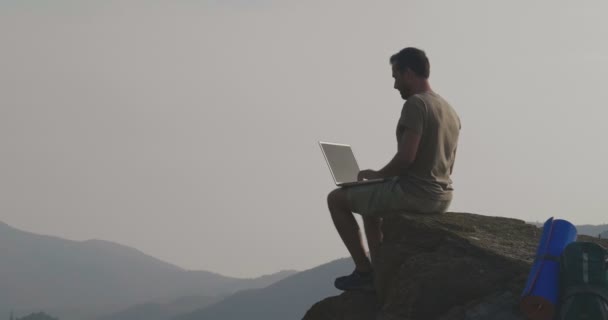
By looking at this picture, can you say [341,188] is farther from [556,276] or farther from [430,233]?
[556,276]

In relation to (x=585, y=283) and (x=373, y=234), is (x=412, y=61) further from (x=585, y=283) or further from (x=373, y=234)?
(x=585, y=283)

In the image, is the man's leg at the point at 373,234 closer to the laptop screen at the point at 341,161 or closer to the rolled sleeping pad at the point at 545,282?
the laptop screen at the point at 341,161

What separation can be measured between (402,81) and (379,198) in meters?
1.37

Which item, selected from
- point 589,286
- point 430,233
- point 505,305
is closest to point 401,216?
point 430,233

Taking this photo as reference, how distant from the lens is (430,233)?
9594 mm

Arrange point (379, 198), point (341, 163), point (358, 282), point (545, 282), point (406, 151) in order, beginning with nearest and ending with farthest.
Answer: point (545, 282), point (406, 151), point (379, 198), point (341, 163), point (358, 282)

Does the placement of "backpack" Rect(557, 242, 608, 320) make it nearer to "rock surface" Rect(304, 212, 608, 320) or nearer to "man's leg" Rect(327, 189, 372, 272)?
"rock surface" Rect(304, 212, 608, 320)

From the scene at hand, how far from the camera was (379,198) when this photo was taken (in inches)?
363

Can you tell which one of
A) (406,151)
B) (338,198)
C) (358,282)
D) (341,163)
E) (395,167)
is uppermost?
(341,163)

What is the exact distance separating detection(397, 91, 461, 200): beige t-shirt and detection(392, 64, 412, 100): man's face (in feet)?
0.63

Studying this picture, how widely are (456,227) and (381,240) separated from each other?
94cm

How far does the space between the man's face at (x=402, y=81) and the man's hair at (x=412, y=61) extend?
0.05 metres

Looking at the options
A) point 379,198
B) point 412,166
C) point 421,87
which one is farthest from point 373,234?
point 421,87

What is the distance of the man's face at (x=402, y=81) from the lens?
900 centimetres
